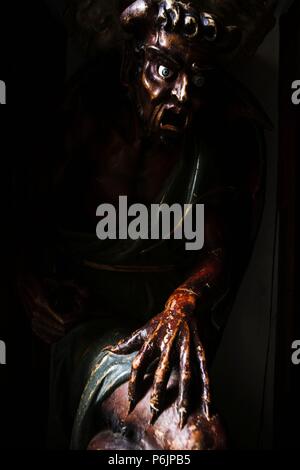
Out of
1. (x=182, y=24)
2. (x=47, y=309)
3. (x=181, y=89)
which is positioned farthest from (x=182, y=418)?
(x=182, y=24)

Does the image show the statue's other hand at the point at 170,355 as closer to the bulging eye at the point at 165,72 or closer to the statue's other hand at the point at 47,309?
the statue's other hand at the point at 47,309

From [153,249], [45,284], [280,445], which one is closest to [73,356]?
[45,284]

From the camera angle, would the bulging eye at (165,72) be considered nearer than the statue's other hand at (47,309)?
Yes

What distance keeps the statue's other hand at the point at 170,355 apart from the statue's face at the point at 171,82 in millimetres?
343

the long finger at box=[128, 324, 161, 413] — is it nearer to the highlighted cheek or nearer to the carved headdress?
the highlighted cheek

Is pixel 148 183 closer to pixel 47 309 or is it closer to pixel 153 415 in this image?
pixel 47 309

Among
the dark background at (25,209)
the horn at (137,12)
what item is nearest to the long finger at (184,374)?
the dark background at (25,209)

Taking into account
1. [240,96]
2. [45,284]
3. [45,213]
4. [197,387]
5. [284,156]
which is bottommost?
[197,387]

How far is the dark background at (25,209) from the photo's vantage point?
4.39 ft

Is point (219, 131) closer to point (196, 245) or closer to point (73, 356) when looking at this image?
point (196, 245)

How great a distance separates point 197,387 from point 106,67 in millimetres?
758

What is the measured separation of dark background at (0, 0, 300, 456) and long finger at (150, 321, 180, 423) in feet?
1.58

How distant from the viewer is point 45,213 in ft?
4.42
